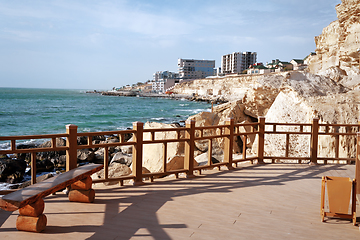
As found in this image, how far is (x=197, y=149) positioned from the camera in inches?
523

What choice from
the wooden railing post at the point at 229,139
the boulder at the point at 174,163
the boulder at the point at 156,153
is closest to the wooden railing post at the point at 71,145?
the boulder at the point at 174,163

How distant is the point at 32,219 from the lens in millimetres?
3711

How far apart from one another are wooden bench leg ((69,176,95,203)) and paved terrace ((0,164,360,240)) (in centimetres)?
11

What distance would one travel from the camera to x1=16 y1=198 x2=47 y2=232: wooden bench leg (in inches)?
145

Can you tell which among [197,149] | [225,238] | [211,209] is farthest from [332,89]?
[225,238]

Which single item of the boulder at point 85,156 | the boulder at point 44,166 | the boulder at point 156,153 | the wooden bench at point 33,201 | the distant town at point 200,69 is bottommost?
the boulder at point 44,166

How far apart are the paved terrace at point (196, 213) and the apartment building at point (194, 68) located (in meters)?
136

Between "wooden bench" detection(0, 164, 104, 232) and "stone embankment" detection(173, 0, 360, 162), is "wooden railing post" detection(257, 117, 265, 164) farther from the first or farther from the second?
"wooden bench" detection(0, 164, 104, 232)

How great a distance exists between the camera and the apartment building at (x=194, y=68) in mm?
143250

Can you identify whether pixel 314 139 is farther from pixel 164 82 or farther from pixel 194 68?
pixel 194 68

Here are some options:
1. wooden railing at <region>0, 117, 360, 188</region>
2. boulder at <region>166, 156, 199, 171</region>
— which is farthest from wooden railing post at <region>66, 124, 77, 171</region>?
boulder at <region>166, 156, 199, 171</region>

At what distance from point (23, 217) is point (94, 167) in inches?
57.3

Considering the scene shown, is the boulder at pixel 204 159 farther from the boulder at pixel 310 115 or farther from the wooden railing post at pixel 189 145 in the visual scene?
the wooden railing post at pixel 189 145

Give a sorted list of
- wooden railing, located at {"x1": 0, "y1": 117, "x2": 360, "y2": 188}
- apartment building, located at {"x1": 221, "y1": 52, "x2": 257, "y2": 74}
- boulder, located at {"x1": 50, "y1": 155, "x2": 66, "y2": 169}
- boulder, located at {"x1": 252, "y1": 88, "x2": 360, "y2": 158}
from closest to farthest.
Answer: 1. wooden railing, located at {"x1": 0, "y1": 117, "x2": 360, "y2": 188}
2. boulder, located at {"x1": 252, "y1": 88, "x2": 360, "y2": 158}
3. boulder, located at {"x1": 50, "y1": 155, "x2": 66, "y2": 169}
4. apartment building, located at {"x1": 221, "y1": 52, "x2": 257, "y2": 74}
